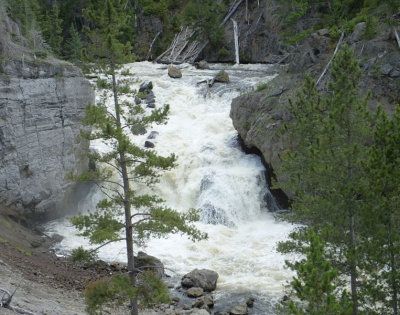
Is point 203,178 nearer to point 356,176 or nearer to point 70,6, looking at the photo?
point 356,176

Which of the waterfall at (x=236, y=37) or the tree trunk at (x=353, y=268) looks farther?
the waterfall at (x=236, y=37)

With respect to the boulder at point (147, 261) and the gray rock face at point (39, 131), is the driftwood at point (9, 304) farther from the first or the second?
the gray rock face at point (39, 131)

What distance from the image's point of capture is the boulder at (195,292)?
18266 mm

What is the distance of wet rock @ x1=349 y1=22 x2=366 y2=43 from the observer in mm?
26209

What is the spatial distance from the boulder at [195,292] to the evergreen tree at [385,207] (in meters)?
8.20

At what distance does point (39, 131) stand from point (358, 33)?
18124 millimetres

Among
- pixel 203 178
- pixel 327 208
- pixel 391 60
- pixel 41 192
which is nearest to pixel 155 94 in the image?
pixel 203 178

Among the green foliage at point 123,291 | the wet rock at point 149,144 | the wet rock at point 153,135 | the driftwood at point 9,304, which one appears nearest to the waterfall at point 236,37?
the wet rock at point 153,135

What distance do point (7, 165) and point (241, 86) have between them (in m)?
19.1

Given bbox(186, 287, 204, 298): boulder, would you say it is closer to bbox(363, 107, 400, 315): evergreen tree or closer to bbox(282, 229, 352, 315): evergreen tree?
bbox(363, 107, 400, 315): evergreen tree

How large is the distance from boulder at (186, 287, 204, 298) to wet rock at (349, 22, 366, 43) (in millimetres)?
16532

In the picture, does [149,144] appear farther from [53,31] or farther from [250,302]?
[53,31]

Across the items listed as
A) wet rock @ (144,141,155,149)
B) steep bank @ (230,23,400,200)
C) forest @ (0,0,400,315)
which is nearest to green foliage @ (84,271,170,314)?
forest @ (0,0,400,315)

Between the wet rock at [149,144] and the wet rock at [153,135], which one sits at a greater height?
the wet rock at [153,135]
